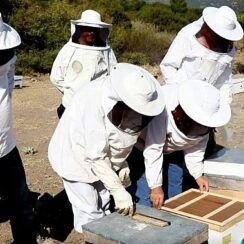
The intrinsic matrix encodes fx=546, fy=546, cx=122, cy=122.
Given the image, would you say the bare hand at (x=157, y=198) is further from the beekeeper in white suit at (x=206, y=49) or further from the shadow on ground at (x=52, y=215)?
the beekeeper in white suit at (x=206, y=49)

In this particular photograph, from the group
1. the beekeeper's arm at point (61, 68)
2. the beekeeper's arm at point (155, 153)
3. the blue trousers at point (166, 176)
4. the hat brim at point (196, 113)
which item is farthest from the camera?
the beekeeper's arm at point (61, 68)

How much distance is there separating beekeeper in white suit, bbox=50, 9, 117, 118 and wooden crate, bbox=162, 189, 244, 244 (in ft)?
5.94

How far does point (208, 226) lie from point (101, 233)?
0.65 m

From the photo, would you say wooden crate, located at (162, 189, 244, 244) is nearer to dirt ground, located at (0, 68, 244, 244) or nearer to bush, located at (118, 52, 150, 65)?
dirt ground, located at (0, 68, 244, 244)

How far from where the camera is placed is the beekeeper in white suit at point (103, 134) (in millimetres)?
3166

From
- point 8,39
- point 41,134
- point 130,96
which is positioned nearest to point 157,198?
point 130,96

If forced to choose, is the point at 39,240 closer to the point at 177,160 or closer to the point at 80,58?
the point at 177,160

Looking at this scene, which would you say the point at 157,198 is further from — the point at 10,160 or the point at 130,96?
the point at 10,160

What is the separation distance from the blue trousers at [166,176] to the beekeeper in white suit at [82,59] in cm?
109

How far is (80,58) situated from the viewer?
5.17 m

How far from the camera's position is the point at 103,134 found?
328 centimetres

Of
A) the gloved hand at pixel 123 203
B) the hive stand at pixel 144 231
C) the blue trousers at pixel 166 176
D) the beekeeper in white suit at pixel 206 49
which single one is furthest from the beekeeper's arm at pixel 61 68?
the hive stand at pixel 144 231

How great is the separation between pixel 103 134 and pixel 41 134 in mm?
4699

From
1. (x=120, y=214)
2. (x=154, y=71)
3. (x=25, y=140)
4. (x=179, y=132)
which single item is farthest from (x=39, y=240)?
(x=154, y=71)
